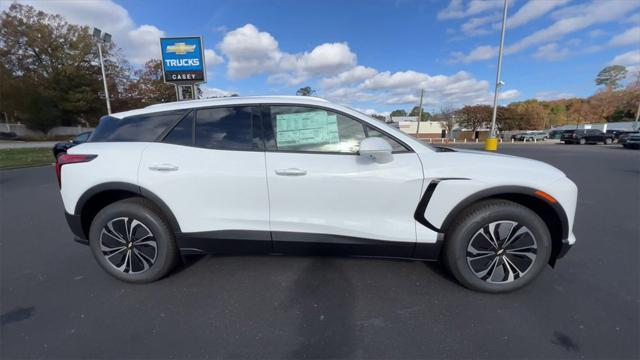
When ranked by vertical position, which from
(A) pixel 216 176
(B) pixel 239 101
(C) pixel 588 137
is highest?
(B) pixel 239 101

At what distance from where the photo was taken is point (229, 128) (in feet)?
8.21

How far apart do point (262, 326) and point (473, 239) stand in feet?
6.08

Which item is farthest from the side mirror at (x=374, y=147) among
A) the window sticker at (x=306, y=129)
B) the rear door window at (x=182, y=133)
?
the rear door window at (x=182, y=133)

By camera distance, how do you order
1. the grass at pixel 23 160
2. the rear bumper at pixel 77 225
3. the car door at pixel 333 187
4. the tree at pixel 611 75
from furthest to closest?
1. the tree at pixel 611 75
2. the grass at pixel 23 160
3. the rear bumper at pixel 77 225
4. the car door at pixel 333 187

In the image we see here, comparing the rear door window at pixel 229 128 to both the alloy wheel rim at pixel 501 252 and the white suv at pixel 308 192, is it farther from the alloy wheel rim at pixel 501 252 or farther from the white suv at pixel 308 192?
the alloy wheel rim at pixel 501 252

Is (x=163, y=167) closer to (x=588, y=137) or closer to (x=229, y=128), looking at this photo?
(x=229, y=128)

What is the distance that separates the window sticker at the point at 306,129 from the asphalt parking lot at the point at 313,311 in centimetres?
131

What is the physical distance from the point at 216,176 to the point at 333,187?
0.99m

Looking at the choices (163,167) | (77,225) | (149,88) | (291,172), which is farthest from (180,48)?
(149,88)

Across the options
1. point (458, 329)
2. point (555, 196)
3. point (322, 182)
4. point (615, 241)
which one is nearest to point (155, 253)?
point (322, 182)

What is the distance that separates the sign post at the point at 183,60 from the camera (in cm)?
1428

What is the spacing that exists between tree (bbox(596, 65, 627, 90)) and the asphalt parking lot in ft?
281

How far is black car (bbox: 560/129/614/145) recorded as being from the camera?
27375 millimetres

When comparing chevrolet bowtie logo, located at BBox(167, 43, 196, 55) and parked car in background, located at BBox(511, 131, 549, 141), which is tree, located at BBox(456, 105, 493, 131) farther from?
chevrolet bowtie logo, located at BBox(167, 43, 196, 55)
